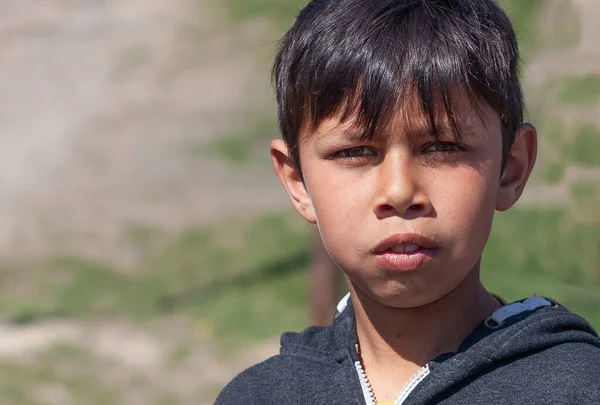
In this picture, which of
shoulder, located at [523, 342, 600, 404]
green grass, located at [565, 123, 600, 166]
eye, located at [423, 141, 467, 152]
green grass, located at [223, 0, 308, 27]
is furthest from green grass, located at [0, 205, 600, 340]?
green grass, located at [223, 0, 308, 27]

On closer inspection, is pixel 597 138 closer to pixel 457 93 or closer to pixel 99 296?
pixel 99 296

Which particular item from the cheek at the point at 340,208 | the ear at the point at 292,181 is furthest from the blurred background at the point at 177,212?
the cheek at the point at 340,208

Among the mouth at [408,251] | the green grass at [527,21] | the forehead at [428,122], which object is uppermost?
the green grass at [527,21]

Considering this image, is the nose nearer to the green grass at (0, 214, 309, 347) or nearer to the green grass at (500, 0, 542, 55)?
the green grass at (0, 214, 309, 347)

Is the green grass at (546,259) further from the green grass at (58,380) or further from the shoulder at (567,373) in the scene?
the shoulder at (567,373)

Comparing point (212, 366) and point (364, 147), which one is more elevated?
point (212, 366)

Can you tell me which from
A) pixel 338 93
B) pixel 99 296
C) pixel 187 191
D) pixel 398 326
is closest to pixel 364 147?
pixel 338 93

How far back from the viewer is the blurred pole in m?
5.70

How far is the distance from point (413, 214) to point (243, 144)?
8165mm

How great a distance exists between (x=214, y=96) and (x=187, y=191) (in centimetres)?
265

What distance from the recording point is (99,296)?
7098mm

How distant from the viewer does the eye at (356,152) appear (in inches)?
73.0

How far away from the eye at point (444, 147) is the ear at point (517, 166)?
0.18 m

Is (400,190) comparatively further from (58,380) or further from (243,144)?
(243,144)
